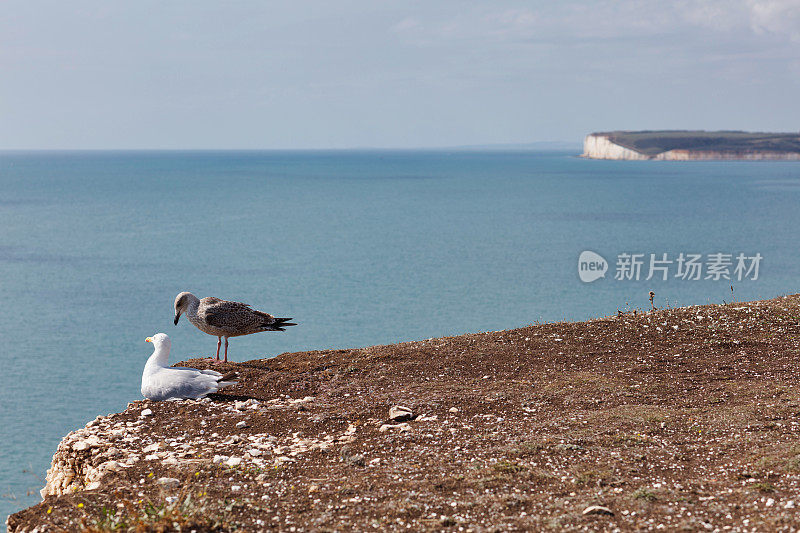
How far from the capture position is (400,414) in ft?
41.7

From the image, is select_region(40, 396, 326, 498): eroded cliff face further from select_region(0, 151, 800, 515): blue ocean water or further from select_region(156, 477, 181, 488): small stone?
select_region(0, 151, 800, 515): blue ocean water

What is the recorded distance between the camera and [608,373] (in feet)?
49.3

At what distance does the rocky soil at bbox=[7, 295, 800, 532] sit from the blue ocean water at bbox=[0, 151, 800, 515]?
2.99 m

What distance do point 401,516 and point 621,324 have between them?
36.1 feet

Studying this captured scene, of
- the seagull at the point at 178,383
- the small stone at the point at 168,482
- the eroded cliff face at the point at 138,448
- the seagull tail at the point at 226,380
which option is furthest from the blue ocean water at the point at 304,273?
the seagull tail at the point at 226,380

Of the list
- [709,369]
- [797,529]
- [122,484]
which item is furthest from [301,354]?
[797,529]

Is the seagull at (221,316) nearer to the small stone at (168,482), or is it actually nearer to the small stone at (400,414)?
the small stone at (400,414)

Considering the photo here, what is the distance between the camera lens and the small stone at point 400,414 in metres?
12.7

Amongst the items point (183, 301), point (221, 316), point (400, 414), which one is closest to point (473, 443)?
point (400, 414)

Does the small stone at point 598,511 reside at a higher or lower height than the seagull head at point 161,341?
lower

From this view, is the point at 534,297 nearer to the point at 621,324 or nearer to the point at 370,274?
the point at 370,274

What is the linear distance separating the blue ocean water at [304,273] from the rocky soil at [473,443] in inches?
118

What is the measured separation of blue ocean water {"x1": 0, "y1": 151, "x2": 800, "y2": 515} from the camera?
3734cm

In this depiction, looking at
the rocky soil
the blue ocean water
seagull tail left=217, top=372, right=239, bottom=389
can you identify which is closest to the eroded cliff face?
the rocky soil
